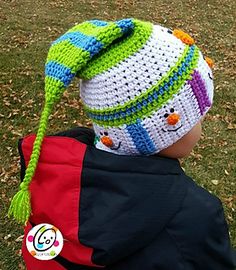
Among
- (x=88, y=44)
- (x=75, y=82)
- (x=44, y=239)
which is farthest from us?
(x=75, y=82)

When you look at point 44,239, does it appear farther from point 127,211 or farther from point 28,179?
point 127,211

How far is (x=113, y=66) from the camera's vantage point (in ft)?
5.10

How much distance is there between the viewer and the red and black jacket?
1549 mm

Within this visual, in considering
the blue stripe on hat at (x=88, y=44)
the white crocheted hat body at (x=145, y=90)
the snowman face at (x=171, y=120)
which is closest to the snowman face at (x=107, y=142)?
the white crocheted hat body at (x=145, y=90)

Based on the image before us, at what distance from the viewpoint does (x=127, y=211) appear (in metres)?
1.54

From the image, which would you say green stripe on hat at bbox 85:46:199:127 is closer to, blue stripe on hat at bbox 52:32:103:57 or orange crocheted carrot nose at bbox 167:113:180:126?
orange crocheted carrot nose at bbox 167:113:180:126

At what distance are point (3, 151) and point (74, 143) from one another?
3187 millimetres

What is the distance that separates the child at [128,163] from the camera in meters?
1.55

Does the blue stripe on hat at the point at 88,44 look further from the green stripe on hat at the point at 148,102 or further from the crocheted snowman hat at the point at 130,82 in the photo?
the green stripe on hat at the point at 148,102

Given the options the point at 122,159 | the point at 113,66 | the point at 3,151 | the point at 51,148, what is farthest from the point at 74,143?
the point at 3,151

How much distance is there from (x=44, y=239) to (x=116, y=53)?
2.30 ft

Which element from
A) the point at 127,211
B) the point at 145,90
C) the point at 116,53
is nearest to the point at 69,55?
the point at 116,53

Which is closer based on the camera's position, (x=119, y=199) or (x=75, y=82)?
(x=119, y=199)

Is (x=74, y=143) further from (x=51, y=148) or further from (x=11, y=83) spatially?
(x=11, y=83)
